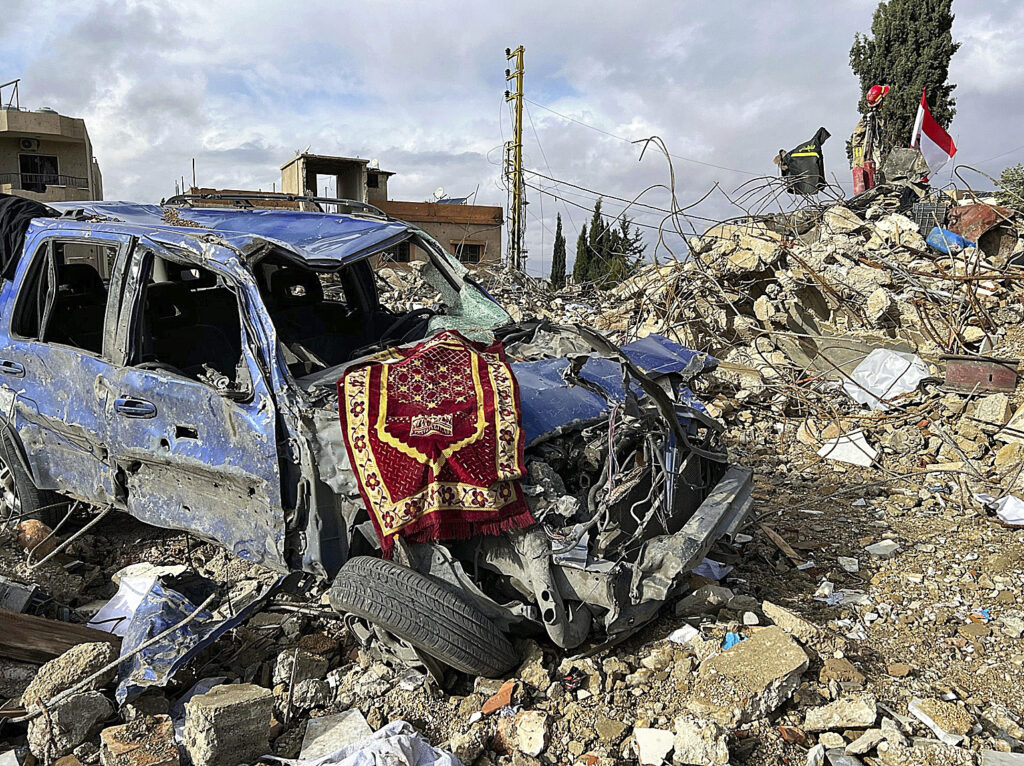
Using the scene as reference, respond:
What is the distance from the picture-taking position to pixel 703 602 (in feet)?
12.4

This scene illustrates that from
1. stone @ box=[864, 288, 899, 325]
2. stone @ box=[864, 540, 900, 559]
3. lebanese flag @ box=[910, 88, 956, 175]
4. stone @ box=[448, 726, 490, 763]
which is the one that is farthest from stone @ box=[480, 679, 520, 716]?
lebanese flag @ box=[910, 88, 956, 175]

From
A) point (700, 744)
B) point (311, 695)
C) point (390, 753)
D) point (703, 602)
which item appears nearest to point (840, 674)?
point (703, 602)

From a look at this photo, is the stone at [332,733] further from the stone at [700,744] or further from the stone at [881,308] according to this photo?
the stone at [881,308]

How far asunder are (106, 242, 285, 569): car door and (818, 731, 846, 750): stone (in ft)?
7.32

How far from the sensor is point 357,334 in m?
5.09

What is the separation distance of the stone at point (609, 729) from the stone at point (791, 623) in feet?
3.33

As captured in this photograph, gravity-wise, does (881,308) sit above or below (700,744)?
above

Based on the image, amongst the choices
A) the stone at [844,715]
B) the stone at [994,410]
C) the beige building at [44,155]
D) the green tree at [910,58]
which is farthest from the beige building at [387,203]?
the stone at [844,715]

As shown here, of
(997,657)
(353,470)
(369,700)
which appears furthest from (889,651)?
(353,470)

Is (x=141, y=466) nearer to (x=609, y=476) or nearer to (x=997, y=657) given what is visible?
(x=609, y=476)

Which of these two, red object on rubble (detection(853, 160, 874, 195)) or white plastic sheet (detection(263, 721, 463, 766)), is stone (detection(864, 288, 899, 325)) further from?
white plastic sheet (detection(263, 721, 463, 766))

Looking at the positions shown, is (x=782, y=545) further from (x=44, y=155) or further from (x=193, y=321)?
(x=44, y=155)

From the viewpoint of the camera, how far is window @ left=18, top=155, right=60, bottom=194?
29.4 m

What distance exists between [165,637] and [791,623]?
272 centimetres
